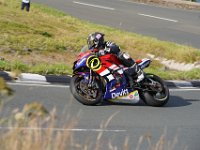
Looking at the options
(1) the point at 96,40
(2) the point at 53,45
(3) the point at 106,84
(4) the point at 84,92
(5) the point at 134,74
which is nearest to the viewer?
(4) the point at 84,92

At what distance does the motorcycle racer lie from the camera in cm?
1200

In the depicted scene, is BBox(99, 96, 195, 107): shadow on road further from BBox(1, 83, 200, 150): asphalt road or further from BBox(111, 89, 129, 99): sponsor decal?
→ BBox(111, 89, 129, 99): sponsor decal

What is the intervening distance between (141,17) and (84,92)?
19271mm

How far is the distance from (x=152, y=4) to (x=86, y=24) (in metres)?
11.4

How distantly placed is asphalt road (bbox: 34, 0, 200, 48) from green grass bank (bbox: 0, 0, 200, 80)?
3.05m

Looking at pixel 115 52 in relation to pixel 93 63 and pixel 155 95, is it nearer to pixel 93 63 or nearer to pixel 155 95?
pixel 93 63

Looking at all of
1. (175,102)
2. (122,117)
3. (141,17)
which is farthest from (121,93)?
(141,17)

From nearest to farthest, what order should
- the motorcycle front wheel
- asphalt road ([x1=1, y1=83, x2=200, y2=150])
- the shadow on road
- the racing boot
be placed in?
asphalt road ([x1=1, y1=83, x2=200, y2=150]), the motorcycle front wheel, the racing boot, the shadow on road

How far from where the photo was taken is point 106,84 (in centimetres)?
1193

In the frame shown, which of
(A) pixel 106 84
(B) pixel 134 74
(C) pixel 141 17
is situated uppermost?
(B) pixel 134 74

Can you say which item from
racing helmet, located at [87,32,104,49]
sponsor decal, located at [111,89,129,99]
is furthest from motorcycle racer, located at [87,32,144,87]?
sponsor decal, located at [111,89,129,99]

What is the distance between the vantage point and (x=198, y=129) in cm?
1083

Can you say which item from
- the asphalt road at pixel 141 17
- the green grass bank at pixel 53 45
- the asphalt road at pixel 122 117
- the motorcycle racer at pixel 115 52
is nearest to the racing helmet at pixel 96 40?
the motorcycle racer at pixel 115 52

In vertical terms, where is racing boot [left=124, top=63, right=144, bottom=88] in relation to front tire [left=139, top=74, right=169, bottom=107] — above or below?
above
